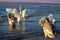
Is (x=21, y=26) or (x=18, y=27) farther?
(x=21, y=26)

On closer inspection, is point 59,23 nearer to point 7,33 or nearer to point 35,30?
point 35,30

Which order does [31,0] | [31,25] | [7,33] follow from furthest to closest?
[31,0], [31,25], [7,33]

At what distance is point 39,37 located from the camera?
1590 cm

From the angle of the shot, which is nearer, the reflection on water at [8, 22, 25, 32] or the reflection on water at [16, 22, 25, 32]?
the reflection on water at [8, 22, 25, 32]

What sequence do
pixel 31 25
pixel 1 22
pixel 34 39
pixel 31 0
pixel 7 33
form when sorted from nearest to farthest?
pixel 34 39 → pixel 7 33 → pixel 31 25 → pixel 1 22 → pixel 31 0

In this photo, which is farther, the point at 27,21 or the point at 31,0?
the point at 31,0

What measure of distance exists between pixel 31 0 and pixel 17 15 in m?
23.3

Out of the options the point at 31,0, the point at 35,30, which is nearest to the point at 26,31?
the point at 35,30

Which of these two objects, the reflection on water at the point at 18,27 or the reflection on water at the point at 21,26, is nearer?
the reflection on water at the point at 18,27

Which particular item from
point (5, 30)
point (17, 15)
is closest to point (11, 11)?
point (17, 15)

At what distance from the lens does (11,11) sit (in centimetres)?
2080

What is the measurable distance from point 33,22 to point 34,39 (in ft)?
16.3

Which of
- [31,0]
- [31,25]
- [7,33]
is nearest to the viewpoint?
[7,33]

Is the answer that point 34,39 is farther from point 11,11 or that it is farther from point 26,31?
point 11,11
